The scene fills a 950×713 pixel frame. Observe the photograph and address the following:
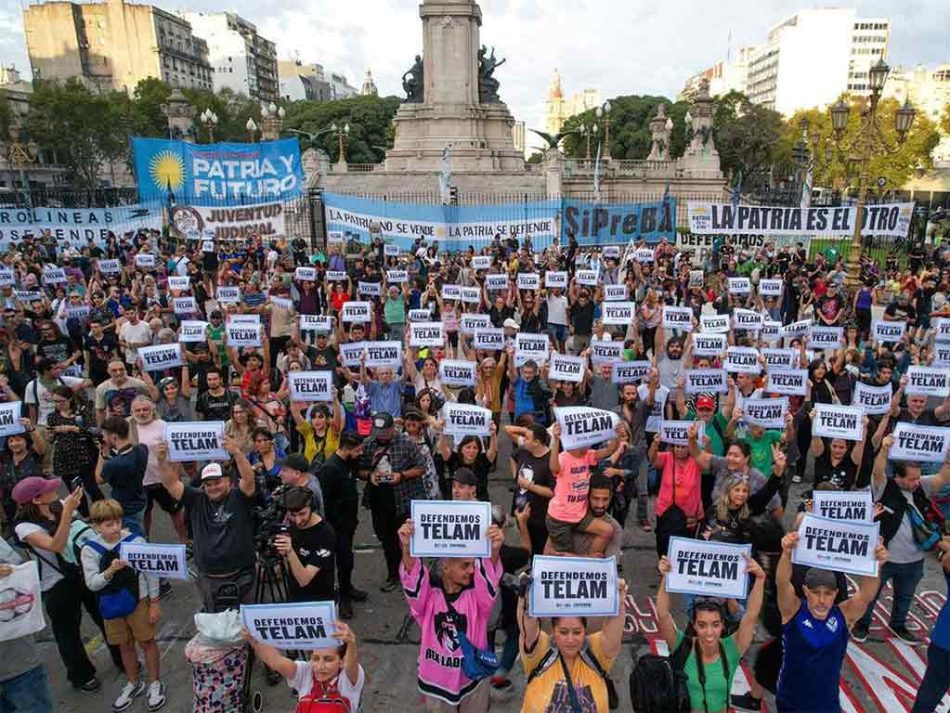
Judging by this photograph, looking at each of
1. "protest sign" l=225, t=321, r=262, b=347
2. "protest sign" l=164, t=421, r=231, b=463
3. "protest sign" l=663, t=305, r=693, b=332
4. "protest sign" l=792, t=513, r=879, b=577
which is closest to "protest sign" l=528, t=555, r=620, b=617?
"protest sign" l=792, t=513, r=879, b=577

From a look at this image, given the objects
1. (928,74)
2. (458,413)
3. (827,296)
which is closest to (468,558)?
(458,413)

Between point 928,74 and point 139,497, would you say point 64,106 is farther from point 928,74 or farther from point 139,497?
point 928,74

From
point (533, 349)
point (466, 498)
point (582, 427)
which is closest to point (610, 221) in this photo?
point (533, 349)

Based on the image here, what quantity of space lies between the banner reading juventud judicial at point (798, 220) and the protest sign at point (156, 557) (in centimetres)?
1356

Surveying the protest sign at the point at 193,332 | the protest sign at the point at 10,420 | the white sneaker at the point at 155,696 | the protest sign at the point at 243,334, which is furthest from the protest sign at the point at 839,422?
the protest sign at the point at 193,332

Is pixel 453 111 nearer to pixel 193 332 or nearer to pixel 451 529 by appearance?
pixel 193 332

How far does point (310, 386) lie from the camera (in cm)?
716

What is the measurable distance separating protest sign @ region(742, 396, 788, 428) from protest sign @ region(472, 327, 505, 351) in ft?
11.2

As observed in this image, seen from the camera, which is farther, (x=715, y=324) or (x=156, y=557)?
(x=715, y=324)

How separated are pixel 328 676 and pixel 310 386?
3982 mm

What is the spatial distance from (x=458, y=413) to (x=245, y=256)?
14114mm

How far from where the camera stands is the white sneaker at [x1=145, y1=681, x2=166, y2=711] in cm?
482

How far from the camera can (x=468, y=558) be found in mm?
3979

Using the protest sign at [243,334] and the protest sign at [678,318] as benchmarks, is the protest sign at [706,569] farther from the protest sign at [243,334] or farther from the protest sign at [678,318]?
the protest sign at [243,334]
